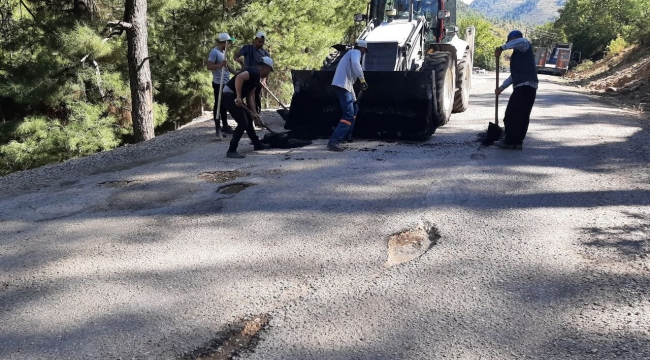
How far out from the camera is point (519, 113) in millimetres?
6934

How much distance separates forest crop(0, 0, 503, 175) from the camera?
12.4 m

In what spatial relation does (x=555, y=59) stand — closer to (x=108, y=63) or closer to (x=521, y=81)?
(x=108, y=63)

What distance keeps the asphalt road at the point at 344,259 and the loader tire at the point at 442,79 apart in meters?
1.91

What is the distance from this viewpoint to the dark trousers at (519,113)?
22.7 ft

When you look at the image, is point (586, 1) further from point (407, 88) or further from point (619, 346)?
point (619, 346)

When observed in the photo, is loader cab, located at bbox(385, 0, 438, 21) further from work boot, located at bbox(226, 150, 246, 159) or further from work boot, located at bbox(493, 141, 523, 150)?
work boot, located at bbox(226, 150, 246, 159)

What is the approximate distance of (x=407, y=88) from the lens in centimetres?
790

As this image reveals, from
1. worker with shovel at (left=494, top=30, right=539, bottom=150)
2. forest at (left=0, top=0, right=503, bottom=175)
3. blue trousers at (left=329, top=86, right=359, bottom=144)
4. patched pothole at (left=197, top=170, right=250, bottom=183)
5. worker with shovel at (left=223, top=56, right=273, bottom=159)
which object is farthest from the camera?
forest at (left=0, top=0, right=503, bottom=175)

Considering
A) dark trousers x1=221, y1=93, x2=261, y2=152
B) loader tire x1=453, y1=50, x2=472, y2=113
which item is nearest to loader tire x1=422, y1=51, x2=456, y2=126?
loader tire x1=453, y1=50, x2=472, y2=113

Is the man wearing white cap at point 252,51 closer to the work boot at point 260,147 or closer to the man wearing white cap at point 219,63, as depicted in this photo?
the man wearing white cap at point 219,63

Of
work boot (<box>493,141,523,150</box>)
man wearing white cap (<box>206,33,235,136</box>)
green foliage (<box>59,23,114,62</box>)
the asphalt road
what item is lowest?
the asphalt road

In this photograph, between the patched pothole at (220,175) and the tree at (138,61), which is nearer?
the patched pothole at (220,175)

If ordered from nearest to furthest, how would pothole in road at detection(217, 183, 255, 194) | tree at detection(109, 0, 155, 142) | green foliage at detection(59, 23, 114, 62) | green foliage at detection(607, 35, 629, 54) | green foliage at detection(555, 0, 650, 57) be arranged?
pothole in road at detection(217, 183, 255, 194), tree at detection(109, 0, 155, 142), green foliage at detection(59, 23, 114, 62), green foliage at detection(607, 35, 629, 54), green foliage at detection(555, 0, 650, 57)

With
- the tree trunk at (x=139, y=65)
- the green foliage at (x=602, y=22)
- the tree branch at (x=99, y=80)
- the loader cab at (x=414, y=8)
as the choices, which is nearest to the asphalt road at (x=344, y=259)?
Answer: the loader cab at (x=414, y=8)
